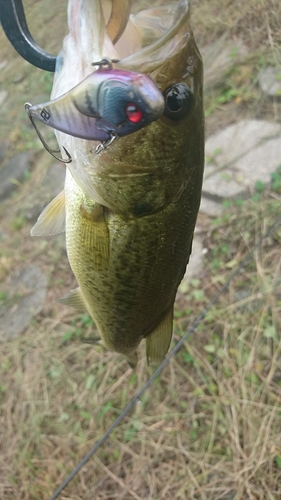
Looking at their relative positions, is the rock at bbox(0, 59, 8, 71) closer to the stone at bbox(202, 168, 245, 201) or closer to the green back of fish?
the stone at bbox(202, 168, 245, 201)

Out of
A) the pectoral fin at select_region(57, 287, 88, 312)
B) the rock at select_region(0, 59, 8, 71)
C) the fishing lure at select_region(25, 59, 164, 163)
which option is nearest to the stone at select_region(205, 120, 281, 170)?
the pectoral fin at select_region(57, 287, 88, 312)

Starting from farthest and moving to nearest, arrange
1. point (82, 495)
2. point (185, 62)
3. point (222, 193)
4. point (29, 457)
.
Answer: point (222, 193)
point (29, 457)
point (82, 495)
point (185, 62)

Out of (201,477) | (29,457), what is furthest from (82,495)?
(201,477)

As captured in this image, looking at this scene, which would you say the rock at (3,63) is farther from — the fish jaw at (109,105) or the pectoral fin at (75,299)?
the fish jaw at (109,105)

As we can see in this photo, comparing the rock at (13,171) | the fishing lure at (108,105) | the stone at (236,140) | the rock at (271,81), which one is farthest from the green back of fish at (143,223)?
the rock at (13,171)

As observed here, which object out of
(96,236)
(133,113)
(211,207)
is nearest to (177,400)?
(211,207)

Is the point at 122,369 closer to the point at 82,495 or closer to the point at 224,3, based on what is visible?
the point at 82,495

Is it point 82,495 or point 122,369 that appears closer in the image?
point 82,495
